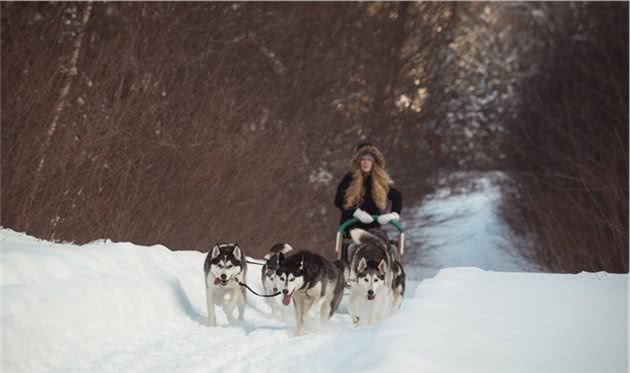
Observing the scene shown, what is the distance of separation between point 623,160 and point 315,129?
6.34 meters

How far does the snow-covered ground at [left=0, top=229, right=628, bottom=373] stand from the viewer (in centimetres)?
440

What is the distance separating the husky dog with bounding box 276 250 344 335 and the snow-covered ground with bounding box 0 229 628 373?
0.74 feet

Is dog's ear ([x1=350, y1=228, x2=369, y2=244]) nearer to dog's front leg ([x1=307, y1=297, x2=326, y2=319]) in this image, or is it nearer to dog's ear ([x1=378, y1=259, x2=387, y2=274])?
dog's ear ([x1=378, y1=259, x2=387, y2=274])

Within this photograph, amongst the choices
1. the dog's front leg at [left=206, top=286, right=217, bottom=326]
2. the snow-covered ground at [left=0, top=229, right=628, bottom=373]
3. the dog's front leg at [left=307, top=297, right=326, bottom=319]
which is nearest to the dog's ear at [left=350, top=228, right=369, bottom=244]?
the snow-covered ground at [left=0, top=229, right=628, bottom=373]

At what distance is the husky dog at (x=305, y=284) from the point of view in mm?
6805

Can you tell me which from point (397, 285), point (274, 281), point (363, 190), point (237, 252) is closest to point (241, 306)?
point (237, 252)

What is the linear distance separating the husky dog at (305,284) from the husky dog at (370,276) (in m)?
0.32

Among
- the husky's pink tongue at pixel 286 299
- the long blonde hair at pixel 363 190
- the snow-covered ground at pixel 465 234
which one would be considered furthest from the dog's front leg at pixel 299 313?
the snow-covered ground at pixel 465 234

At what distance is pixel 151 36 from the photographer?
11789 millimetres

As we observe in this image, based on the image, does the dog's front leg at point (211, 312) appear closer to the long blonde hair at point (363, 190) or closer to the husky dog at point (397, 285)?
the husky dog at point (397, 285)

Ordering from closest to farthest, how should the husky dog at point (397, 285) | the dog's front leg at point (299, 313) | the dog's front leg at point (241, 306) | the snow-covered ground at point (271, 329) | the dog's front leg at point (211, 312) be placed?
1. the snow-covered ground at point (271, 329)
2. the dog's front leg at point (299, 313)
3. the dog's front leg at point (211, 312)
4. the dog's front leg at point (241, 306)
5. the husky dog at point (397, 285)

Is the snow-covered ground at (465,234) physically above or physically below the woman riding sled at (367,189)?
above

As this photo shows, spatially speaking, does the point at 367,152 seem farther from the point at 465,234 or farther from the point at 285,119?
the point at 465,234

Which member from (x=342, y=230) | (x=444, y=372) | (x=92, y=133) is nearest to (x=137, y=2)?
(x=92, y=133)
